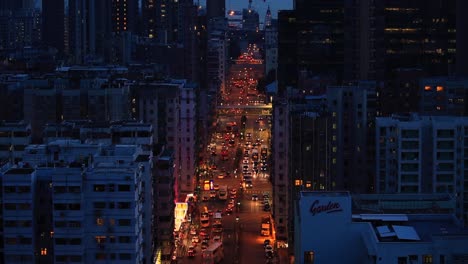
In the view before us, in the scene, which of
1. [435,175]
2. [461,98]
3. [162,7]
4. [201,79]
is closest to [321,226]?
[435,175]

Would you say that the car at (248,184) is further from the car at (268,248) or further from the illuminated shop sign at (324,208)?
the illuminated shop sign at (324,208)

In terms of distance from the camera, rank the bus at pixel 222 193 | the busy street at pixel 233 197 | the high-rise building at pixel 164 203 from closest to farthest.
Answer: the high-rise building at pixel 164 203 < the busy street at pixel 233 197 < the bus at pixel 222 193

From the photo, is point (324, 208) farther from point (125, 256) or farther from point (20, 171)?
point (20, 171)

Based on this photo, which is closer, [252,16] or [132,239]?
[132,239]

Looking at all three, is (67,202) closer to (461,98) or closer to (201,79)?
(461,98)

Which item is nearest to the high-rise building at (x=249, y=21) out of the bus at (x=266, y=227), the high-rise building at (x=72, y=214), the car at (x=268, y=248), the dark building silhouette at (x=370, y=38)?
the dark building silhouette at (x=370, y=38)

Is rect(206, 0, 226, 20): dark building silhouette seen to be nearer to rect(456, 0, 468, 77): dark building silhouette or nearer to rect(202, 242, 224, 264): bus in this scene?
rect(456, 0, 468, 77): dark building silhouette

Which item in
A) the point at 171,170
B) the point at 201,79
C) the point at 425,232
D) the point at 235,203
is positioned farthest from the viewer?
the point at 201,79

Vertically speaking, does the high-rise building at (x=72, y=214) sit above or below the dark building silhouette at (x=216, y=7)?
below
